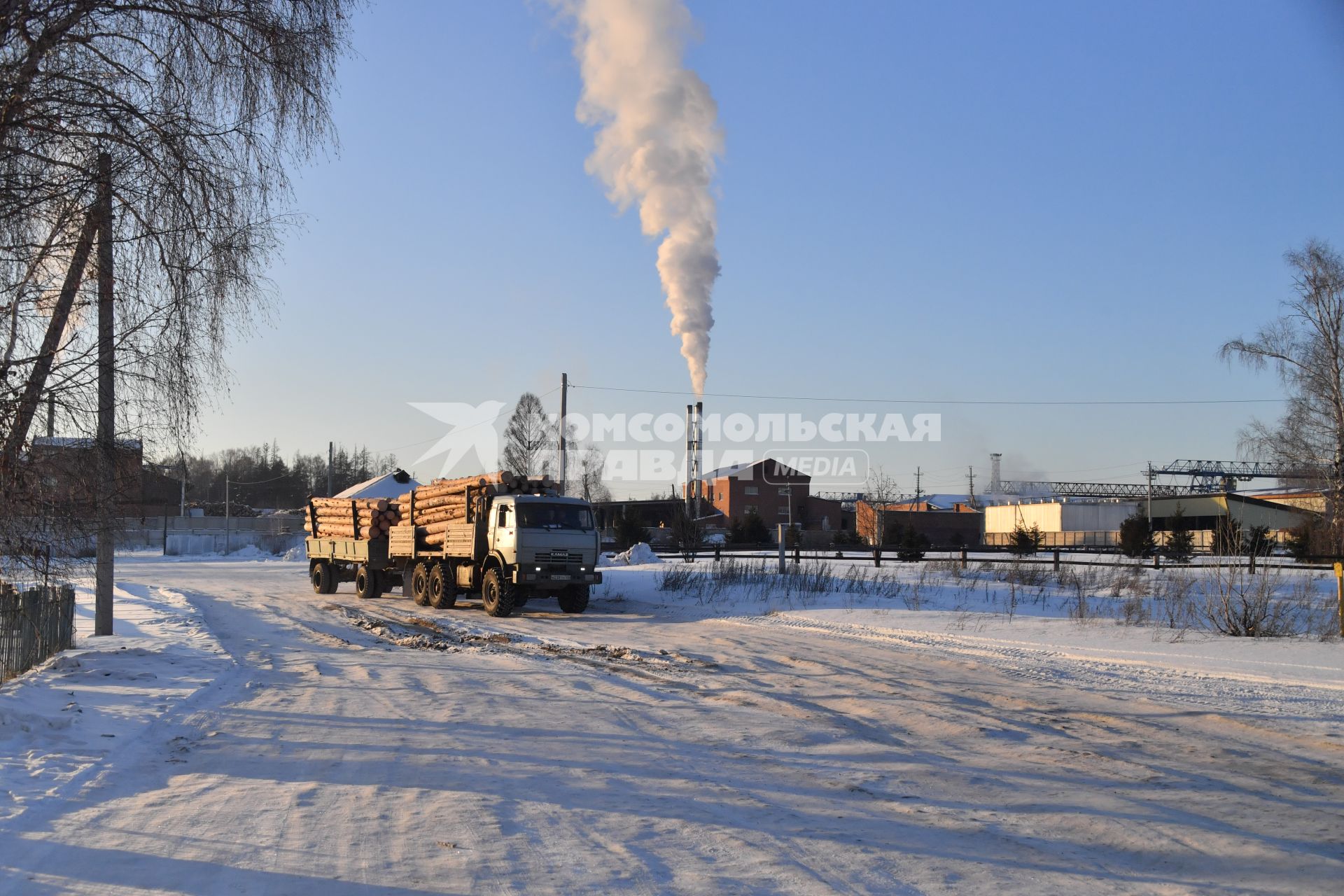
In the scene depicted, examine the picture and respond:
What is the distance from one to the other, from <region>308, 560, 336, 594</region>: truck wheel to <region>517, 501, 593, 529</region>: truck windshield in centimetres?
1067

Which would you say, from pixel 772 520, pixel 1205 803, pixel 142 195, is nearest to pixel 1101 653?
pixel 1205 803

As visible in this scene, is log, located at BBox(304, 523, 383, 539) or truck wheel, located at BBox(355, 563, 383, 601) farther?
truck wheel, located at BBox(355, 563, 383, 601)

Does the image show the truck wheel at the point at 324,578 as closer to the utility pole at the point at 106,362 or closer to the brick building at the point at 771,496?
the utility pole at the point at 106,362

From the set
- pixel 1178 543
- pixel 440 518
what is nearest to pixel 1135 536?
pixel 1178 543

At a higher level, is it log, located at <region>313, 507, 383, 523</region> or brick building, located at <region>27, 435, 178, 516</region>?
brick building, located at <region>27, 435, 178, 516</region>

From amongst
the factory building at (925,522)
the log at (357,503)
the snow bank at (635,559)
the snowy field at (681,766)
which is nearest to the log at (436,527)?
the log at (357,503)

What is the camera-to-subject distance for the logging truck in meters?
22.1

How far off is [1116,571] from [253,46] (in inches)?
1199

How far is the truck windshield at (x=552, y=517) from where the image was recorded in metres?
22.4

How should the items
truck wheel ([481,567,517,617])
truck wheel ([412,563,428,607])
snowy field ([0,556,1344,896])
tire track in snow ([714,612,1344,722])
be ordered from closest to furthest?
snowy field ([0,556,1344,896]) < tire track in snow ([714,612,1344,722]) < truck wheel ([481,567,517,617]) < truck wheel ([412,563,428,607])

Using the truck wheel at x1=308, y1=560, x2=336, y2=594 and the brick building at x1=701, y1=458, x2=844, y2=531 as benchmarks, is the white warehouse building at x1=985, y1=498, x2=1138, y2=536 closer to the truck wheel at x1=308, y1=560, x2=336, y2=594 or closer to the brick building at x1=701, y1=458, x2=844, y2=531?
the brick building at x1=701, y1=458, x2=844, y2=531

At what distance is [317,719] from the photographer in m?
9.53

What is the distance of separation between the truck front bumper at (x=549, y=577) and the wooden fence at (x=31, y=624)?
31.6ft

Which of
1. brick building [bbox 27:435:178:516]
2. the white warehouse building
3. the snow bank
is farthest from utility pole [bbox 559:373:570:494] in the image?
the white warehouse building
